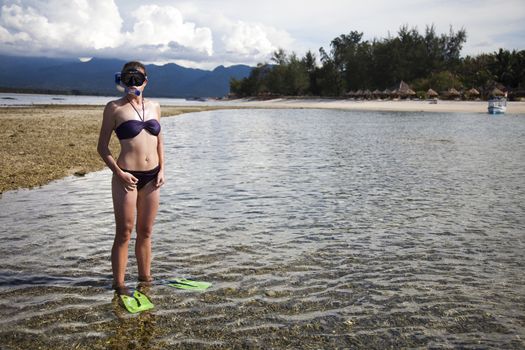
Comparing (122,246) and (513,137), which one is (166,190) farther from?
(513,137)

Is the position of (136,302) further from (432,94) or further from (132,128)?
(432,94)

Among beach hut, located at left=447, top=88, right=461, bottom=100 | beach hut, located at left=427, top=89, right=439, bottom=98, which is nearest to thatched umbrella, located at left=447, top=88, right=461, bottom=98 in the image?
beach hut, located at left=447, top=88, right=461, bottom=100

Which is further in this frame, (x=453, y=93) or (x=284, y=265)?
→ (x=453, y=93)

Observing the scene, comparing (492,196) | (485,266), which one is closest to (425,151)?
(492,196)

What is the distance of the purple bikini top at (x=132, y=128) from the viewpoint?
5723 millimetres

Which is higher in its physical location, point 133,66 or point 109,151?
point 133,66

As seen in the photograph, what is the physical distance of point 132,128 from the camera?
18.9ft

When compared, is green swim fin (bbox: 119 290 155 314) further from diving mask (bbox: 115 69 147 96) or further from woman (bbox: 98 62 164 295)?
diving mask (bbox: 115 69 147 96)

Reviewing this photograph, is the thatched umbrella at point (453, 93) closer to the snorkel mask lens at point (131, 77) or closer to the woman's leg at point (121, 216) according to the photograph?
the snorkel mask lens at point (131, 77)

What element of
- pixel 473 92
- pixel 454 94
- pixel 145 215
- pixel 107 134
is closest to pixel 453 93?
pixel 454 94

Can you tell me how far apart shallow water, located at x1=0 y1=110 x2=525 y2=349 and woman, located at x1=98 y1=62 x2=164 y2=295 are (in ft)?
3.75

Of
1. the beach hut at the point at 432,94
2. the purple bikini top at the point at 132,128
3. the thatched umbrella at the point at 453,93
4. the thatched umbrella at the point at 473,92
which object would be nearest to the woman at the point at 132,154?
the purple bikini top at the point at 132,128

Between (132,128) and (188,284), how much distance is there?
8.31 ft

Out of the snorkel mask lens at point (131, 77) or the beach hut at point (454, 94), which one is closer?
the snorkel mask lens at point (131, 77)
